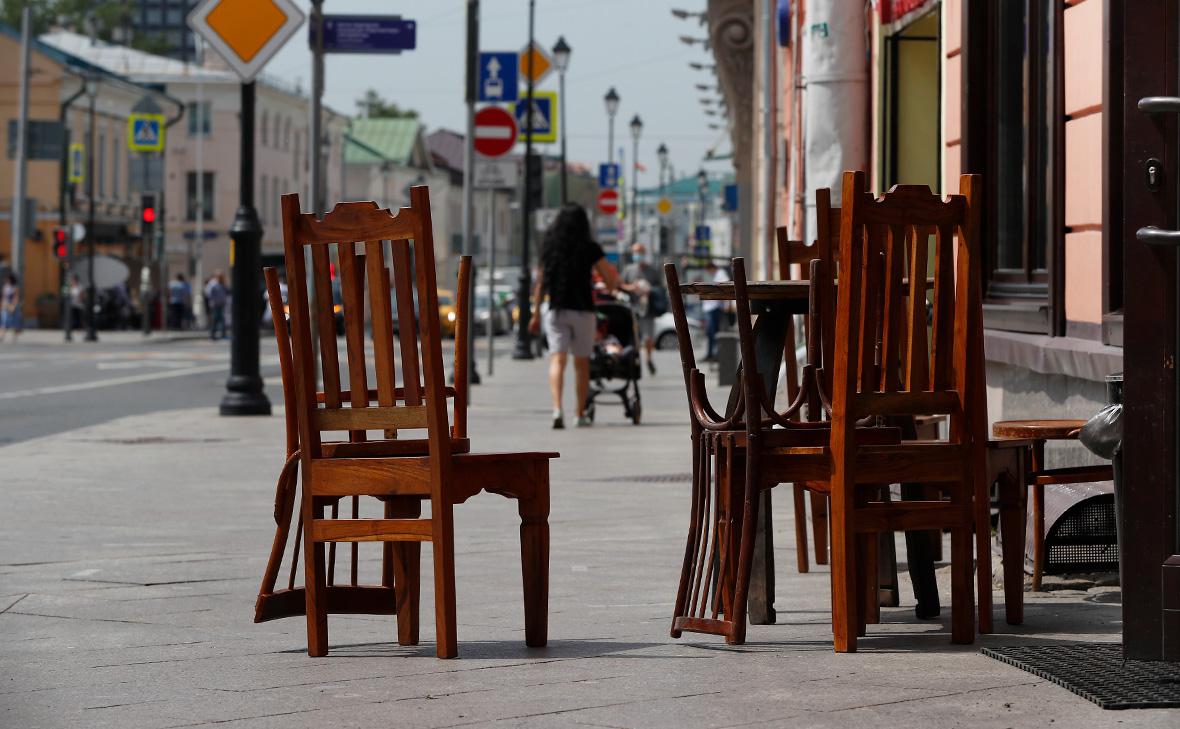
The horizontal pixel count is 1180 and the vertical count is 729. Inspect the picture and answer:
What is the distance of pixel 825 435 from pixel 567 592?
1590 mm

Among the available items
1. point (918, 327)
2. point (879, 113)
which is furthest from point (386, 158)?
point (918, 327)

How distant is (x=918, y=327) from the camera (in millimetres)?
6305

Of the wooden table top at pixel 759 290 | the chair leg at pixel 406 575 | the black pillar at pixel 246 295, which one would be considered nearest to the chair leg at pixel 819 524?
the wooden table top at pixel 759 290

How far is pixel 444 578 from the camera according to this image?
18.8ft

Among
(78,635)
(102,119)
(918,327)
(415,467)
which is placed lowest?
(78,635)

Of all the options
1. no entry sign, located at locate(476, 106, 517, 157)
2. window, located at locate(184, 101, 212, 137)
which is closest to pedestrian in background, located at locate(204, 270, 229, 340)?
no entry sign, located at locate(476, 106, 517, 157)

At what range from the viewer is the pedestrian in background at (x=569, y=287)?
17266 millimetres

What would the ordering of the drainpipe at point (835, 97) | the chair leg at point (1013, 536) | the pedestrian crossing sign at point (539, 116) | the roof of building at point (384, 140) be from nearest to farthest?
the chair leg at point (1013, 536), the drainpipe at point (835, 97), the pedestrian crossing sign at point (539, 116), the roof of building at point (384, 140)

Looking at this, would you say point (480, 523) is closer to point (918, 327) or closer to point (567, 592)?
point (567, 592)

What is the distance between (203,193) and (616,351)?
80614 mm

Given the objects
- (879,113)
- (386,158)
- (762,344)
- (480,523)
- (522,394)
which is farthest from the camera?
(386,158)

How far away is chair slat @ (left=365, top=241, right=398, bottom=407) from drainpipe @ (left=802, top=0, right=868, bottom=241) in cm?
640

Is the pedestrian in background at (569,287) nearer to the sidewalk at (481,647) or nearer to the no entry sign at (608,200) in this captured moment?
the sidewalk at (481,647)

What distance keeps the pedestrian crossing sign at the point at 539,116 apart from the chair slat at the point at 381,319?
87.8 feet
